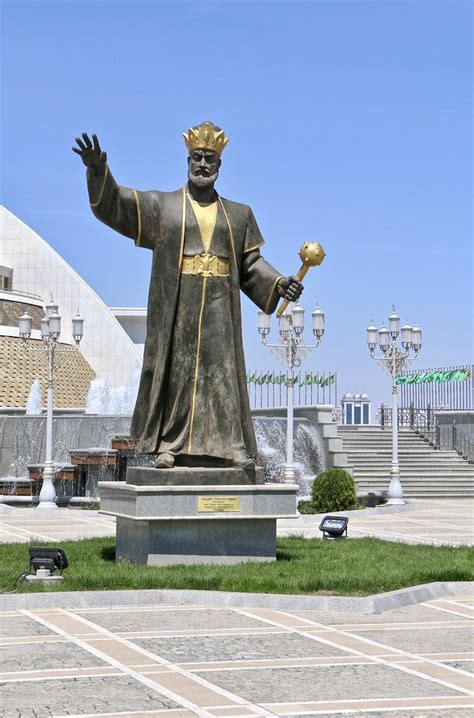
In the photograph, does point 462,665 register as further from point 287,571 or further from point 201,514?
point 201,514

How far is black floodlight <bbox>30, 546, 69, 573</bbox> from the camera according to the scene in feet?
28.9

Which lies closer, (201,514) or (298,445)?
(201,514)

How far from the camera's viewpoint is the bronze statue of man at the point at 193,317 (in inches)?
396

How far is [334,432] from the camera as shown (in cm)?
2569

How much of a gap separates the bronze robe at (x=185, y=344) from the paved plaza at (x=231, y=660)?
2070mm

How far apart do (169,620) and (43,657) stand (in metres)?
1.45

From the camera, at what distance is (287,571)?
9.41 meters

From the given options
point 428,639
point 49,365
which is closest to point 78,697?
point 428,639

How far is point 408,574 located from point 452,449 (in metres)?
20.6

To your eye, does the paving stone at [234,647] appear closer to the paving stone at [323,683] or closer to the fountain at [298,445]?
the paving stone at [323,683]

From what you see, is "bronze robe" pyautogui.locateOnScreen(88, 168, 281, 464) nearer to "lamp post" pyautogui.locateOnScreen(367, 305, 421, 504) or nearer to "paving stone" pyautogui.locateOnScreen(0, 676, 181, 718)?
"paving stone" pyautogui.locateOnScreen(0, 676, 181, 718)

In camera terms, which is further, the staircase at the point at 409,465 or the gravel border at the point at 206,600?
the staircase at the point at 409,465

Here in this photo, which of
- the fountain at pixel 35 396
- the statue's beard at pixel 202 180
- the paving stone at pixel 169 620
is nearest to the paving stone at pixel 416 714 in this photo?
the paving stone at pixel 169 620

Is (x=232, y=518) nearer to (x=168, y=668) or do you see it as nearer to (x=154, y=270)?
(x=154, y=270)
